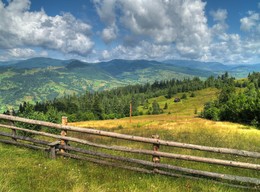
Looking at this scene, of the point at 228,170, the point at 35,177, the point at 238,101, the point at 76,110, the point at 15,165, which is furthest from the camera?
the point at 76,110

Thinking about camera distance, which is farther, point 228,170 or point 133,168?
point 228,170

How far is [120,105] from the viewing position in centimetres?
14750

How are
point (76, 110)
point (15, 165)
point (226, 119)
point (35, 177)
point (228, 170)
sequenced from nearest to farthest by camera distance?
Result: point (35, 177) → point (15, 165) → point (228, 170) → point (226, 119) → point (76, 110)

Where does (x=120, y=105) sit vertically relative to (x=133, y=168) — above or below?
below

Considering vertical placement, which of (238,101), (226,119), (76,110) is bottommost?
(76,110)

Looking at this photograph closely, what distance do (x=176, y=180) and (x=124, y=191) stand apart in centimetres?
224

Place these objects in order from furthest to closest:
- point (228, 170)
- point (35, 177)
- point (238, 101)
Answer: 1. point (238, 101)
2. point (228, 170)
3. point (35, 177)

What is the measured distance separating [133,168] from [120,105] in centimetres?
13848

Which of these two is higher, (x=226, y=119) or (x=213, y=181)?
(x=213, y=181)

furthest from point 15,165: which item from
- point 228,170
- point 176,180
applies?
point 228,170

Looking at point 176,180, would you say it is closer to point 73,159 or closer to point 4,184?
point 73,159

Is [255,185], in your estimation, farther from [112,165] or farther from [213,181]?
[112,165]

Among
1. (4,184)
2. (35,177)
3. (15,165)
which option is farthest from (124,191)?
(15,165)

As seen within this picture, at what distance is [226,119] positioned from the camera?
61.8 meters
